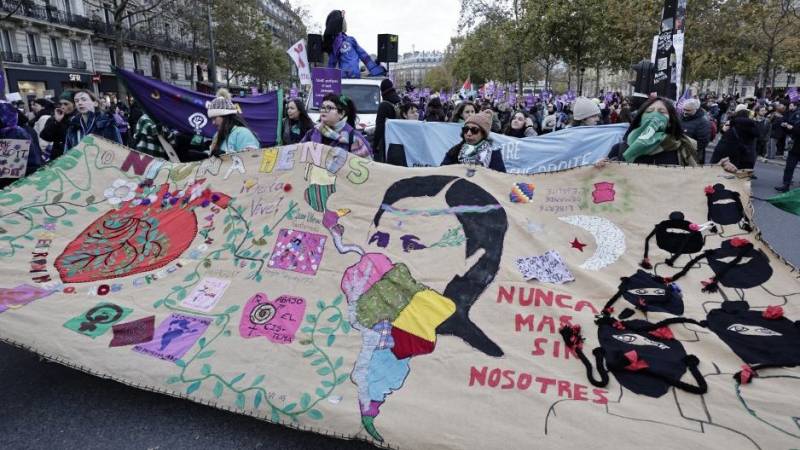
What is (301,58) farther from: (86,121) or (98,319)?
(98,319)

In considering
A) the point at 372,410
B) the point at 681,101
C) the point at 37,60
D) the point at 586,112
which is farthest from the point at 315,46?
the point at 37,60

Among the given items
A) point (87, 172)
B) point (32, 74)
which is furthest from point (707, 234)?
point (32, 74)

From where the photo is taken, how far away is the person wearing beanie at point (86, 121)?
18.0ft

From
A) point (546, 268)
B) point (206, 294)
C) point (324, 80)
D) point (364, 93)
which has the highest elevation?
point (324, 80)

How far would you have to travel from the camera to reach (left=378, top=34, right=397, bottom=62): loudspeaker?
46.9ft

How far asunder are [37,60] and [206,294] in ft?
119

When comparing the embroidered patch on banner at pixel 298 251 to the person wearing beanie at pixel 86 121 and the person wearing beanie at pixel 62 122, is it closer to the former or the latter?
the person wearing beanie at pixel 86 121

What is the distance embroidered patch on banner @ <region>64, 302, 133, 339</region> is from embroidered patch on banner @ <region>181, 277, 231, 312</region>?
35 cm

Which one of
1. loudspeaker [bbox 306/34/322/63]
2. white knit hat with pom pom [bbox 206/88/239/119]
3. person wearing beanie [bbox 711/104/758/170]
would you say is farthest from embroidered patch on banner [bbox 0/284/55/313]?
loudspeaker [bbox 306/34/322/63]

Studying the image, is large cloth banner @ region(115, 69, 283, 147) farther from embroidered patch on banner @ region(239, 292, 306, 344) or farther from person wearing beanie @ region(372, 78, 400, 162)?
embroidered patch on banner @ region(239, 292, 306, 344)

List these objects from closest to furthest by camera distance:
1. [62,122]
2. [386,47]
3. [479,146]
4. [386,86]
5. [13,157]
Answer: [479,146]
[13,157]
[62,122]
[386,86]
[386,47]

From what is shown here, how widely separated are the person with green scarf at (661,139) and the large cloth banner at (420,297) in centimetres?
58

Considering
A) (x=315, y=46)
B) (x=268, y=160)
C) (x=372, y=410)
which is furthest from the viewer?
(x=315, y=46)

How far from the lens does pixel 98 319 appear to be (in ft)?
9.29
